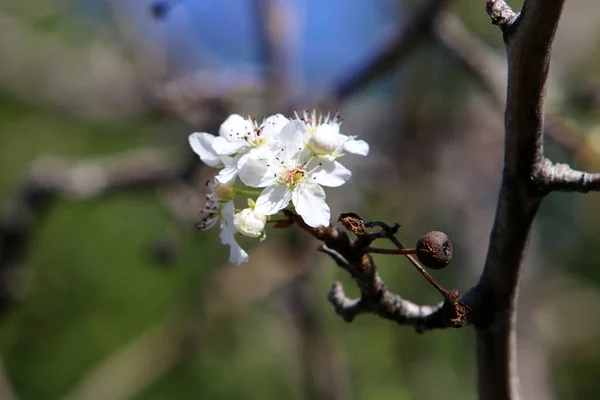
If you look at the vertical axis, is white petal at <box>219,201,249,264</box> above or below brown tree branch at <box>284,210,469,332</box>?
above

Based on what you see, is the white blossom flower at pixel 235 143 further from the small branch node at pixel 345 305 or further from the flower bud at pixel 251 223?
the small branch node at pixel 345 305

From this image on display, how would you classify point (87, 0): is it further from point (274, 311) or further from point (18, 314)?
point (274, 311)

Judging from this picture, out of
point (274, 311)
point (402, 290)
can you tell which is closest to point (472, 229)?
point (402, 290)

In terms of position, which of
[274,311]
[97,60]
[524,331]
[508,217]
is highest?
[97,60]

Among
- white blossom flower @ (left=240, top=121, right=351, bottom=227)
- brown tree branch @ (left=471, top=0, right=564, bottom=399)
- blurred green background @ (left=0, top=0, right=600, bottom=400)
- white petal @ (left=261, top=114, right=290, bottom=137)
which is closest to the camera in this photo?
brown tree branch @ (left=471, top=0, right=564, bottom=399)

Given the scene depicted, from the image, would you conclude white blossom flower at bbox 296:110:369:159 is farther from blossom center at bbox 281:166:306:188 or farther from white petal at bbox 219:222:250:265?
white petal at bbox 219:222:250:265

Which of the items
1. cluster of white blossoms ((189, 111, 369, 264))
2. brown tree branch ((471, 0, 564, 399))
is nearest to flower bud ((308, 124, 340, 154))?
cluster of white blossoms ((189, 111, 369, 264))

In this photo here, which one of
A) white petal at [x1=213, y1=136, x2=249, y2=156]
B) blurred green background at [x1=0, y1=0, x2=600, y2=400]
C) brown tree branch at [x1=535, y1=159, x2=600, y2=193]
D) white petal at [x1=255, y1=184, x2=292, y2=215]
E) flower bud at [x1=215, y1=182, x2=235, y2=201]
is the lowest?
white petal at [x1=255, y1=184, x2=292, y2=215]
